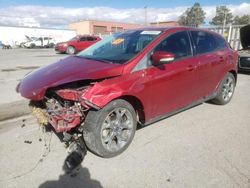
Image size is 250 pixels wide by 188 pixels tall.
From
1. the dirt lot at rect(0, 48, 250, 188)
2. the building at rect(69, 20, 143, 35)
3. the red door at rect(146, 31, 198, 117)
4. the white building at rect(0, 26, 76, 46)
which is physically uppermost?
the building at rect(69, 20, 143, 35)

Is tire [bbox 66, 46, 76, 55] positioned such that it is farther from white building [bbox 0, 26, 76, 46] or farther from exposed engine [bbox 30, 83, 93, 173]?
white building [bbox 0, 26, 76, 46]

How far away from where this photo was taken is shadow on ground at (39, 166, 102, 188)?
8.91 ft

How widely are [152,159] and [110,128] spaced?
2.31ft

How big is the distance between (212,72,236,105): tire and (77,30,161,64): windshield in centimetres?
221

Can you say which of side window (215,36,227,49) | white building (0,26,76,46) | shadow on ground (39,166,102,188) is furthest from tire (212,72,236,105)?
white building (0,26,76,46)

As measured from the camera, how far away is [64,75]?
10.4 feet

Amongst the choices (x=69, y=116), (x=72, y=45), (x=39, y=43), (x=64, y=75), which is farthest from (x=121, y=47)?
(x=39, y=43)

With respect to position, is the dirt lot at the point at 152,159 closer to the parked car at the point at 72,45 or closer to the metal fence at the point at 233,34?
the metal fence at the point at 233,34

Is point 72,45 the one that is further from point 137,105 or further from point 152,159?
point 152,159

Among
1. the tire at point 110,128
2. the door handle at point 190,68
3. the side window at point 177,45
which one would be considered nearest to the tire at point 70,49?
the side window at point 177,45

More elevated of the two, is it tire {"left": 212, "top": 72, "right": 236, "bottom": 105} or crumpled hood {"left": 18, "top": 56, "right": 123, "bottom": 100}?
crumpled hood {"left": 18, "top": 56, "right": 123, "bottom": 100}

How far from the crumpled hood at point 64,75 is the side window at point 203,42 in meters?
1.91

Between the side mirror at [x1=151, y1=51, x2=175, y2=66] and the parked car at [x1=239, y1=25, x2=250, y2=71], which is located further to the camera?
the parked car at [x1=239, y1=25, x2=250, y2=71]

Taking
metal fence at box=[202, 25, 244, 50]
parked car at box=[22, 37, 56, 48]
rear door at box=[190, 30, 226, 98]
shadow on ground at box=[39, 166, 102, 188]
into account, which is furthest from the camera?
parked car at box=[22, 37, 56, 48]
